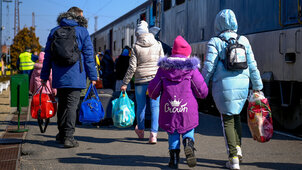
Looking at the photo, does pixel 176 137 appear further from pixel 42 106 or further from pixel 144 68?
→ pixel 42 106

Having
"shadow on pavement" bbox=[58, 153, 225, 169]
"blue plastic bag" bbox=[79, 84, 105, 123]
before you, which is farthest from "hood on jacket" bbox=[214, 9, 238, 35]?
"blue plastic bag" bbox=[79, 84, 105, 123]

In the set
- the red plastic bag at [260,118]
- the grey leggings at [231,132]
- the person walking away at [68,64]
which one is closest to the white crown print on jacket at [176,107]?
the grey leggings at [231,132]

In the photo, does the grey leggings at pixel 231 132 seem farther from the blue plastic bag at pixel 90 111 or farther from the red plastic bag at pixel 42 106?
the red plastic bag at pixel 42 106

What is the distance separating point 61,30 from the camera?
19.7 ft

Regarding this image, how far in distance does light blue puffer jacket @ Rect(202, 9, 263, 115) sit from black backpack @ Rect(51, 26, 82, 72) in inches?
77.1

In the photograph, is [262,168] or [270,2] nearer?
[262,168]

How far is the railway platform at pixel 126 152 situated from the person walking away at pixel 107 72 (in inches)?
84.5

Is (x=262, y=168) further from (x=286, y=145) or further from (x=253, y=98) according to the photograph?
(x=286, y=145)

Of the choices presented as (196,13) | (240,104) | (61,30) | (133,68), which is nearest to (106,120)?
(133,68)

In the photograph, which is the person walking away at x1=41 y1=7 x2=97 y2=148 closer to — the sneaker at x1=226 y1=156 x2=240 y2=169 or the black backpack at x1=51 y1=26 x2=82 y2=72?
the black backpack at x1=51 y1=26 x2=82 y2=72

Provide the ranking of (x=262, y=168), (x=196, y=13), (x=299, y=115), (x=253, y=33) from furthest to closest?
1. (x=196, y=13)
2. (x=253, y=33)
3. (x=299, y=115)
4. (x=262, y=168)

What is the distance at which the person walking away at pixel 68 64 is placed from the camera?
5898mm

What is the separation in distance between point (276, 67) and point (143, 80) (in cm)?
249

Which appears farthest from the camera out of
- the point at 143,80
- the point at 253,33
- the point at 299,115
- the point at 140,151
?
the point at 253,33
